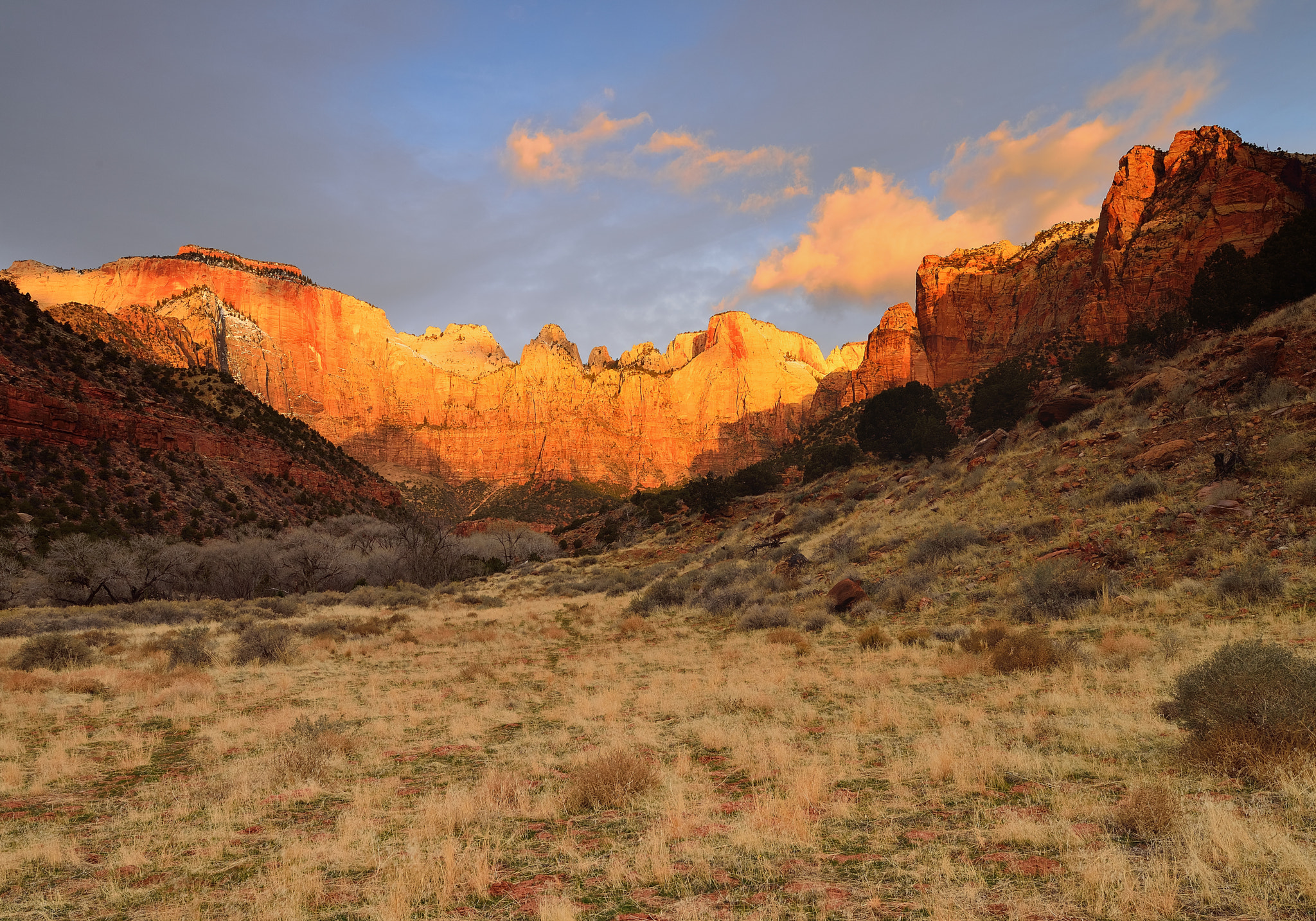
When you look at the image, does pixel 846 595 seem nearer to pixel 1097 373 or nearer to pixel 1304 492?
pixel 1304 492

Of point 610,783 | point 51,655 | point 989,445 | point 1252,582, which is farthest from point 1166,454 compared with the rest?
point 51,655

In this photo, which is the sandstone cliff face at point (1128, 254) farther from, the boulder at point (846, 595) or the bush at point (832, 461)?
the boulder at point (846, 595)

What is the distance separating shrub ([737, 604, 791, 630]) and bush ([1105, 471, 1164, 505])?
32.4 ft

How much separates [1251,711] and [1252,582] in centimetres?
791

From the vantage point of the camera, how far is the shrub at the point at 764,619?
18.9 m

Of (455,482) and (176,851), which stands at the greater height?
(455,482)

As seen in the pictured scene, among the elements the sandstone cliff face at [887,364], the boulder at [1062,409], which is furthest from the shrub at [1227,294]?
the sandstone cliff face at [887,364]

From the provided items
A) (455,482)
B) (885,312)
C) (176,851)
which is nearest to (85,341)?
(176,851)

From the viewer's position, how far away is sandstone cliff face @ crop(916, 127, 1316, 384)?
55000 millimetres

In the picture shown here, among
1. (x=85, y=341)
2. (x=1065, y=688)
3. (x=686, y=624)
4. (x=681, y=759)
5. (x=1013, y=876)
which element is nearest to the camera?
(x=1013, y=876)

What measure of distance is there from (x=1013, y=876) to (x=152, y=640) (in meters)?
25.1

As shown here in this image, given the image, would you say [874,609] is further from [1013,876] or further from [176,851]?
[176,851]

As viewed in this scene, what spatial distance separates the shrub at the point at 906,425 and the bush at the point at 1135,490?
30470 mm

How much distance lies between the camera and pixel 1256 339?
838 inches
